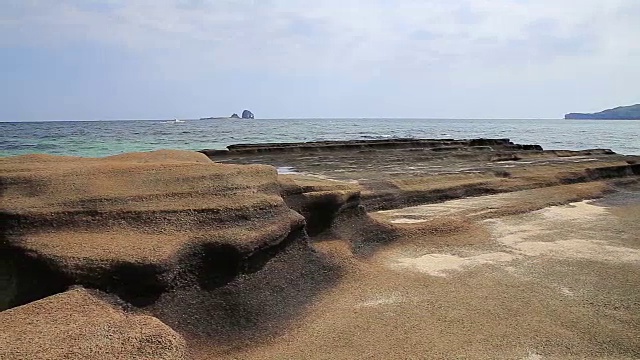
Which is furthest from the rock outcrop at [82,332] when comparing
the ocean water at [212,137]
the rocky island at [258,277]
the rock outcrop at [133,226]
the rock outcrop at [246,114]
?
the rock outcrop at [246,114]

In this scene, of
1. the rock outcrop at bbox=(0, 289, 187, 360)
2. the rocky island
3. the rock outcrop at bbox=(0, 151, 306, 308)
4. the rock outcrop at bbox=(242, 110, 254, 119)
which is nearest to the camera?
→ the rock outcrop at bbox=(0, 289, 187, 360)

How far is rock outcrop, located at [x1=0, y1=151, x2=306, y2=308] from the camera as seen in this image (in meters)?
3.95

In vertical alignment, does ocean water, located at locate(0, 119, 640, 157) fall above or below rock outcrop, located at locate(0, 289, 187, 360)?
below

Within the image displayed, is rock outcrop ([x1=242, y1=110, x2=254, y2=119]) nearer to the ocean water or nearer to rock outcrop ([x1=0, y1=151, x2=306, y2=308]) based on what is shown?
the ocean water

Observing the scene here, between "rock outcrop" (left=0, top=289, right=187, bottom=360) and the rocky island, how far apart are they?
0.01m

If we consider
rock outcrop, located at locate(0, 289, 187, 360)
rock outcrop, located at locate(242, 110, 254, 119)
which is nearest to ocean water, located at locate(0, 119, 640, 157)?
rock outcrop, located at locate(0, 289, 187, 360)

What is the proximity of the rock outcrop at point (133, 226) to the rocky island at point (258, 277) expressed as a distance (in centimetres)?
1

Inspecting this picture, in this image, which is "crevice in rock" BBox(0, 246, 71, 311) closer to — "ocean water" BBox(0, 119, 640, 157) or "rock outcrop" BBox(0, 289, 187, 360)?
"rock outcrop" BBox(0, 289, 187, 360)

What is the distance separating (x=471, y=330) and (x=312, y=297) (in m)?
1.56

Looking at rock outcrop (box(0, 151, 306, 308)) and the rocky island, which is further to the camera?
rock outcrop (box(0, 151, 306, 308))

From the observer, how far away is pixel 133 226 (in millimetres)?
4418

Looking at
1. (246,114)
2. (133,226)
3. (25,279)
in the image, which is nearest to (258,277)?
(133,226)

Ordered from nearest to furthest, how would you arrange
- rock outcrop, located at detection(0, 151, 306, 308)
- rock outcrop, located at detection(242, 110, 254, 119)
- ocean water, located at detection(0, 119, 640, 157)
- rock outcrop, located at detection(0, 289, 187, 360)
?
rock outcrop, located at detection(0, 289, 187, 360) → rock outcrop, located at detection(0, 151, 306, 308) → ocean water, located at detection(0, 119, 640, 157) → rock outcrop, located at detection(242, 110, 254, 119)

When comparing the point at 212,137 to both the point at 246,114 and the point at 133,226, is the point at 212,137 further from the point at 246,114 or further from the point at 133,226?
the point at 246,114
